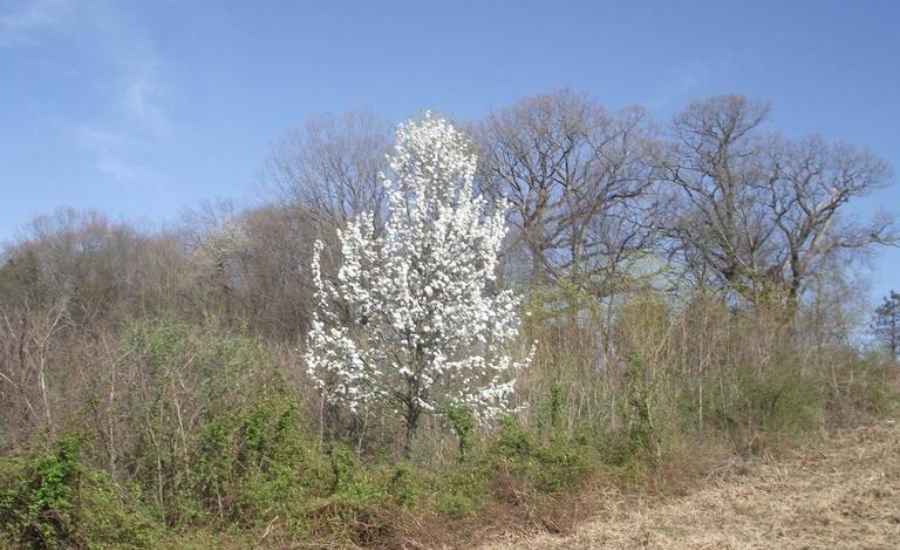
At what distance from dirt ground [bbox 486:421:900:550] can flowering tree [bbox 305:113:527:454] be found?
332 cm

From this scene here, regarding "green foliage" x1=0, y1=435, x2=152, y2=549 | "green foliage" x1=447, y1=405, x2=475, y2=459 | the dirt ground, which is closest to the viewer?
"green foliage" x1=0, y1=435, x2=152, y2=549

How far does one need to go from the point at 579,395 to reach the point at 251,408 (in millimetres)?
5861

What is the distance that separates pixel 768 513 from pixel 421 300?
5408 millimetres

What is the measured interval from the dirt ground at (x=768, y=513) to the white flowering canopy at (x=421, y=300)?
3.48m

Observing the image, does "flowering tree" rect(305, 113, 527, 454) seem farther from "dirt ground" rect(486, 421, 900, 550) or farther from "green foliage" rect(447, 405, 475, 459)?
"dirt ground" rect(486, 421, 900, 550)

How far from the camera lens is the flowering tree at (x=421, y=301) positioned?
37.1 feet

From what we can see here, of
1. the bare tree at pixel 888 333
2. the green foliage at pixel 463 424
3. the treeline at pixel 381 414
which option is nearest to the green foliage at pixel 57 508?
the treeline at pixel 381 414

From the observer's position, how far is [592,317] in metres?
14.6

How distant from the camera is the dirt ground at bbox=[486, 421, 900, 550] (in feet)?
23.1

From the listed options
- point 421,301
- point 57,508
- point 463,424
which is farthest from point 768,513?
point 57,508

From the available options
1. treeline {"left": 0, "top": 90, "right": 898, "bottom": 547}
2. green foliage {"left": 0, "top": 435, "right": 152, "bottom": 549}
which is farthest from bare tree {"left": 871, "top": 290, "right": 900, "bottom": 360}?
green foliage {"left": 0, "top": 435, "right": 152, "bottom": 549}

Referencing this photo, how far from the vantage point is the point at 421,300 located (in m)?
11.4

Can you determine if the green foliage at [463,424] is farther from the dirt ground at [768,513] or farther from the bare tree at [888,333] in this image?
the bare tree at [888,333]

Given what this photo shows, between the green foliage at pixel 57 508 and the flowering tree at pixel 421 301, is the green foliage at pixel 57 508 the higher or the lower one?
the lower one
